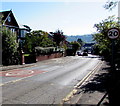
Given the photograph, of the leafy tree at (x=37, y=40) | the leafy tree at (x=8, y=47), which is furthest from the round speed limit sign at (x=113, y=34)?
the leafy tree at (x=37, y=40)

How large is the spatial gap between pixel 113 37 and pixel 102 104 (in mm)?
2420

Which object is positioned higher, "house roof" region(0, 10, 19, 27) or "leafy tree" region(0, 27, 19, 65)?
"house roof" region(0, 10, 19, 27)

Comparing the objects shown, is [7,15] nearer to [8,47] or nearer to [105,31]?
[8,47]

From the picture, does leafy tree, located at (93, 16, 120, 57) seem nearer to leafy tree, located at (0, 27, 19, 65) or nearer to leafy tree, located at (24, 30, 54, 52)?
leafy tree, located at (0, 27, 19, 65)

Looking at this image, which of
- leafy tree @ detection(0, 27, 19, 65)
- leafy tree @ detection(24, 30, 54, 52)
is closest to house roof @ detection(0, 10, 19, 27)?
leafy tree @ detection(24, 30, 54, 52)

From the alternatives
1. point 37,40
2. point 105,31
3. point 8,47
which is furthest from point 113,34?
point 37,40

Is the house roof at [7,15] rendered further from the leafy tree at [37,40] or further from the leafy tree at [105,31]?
the leafy tree at [105,31]

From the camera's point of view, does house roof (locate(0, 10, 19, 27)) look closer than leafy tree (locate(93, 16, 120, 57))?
No

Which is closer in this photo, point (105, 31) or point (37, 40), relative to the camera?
point (105, 31)

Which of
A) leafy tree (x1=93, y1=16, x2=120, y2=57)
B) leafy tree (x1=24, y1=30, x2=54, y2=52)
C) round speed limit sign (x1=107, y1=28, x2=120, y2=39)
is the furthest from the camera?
leafy tree (x1=24, y1=30, x2=54, y2=52)

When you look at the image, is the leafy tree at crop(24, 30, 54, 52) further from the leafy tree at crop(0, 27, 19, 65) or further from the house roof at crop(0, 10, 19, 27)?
the leafy tree at crop(0, 27, 19, 65)

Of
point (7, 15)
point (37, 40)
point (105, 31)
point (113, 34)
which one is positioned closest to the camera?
point (113, 34)

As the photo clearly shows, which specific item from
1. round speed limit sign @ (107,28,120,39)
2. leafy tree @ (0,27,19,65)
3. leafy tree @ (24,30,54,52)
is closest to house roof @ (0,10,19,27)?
leafy tree @ (24,30,54,52)

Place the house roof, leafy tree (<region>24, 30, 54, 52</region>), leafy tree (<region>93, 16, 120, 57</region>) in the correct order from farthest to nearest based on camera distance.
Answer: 1. leafy tree (<region>24, 30, 54, 52</region>)
2. the house roof
3. leafy tree (<region>93, 16, 120, 57</region>)
